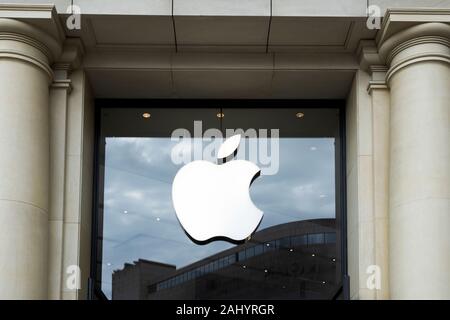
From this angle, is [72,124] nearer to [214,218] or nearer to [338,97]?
[214,218]

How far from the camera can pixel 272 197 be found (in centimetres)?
1461

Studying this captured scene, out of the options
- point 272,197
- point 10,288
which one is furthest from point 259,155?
point 10,288

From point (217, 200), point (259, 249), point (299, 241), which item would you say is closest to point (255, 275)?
point (259, 249)

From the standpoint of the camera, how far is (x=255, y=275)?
14.1m

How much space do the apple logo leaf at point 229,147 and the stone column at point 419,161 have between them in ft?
8.35

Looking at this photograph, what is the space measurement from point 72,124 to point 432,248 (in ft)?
17.7

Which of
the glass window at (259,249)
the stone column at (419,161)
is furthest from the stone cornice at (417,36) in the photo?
the glass window at (259,249)

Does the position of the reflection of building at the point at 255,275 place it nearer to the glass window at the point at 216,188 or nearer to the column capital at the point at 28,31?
the glass window at the point at 216,188

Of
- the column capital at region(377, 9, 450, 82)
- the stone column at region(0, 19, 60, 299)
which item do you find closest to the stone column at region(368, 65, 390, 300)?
the column capital at region(377, 9, 450, 82)

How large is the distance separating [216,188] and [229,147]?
29.4 inches

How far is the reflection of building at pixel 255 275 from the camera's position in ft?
46.2

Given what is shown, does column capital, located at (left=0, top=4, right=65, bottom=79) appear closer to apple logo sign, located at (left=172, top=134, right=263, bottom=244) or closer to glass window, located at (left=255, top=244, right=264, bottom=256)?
apple logo sign, located at (left=172, top=134, right=263, bottom=244)

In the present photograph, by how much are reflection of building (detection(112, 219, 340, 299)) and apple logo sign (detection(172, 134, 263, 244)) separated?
10.6 inches

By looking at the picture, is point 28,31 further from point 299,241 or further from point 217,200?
point 299,241
